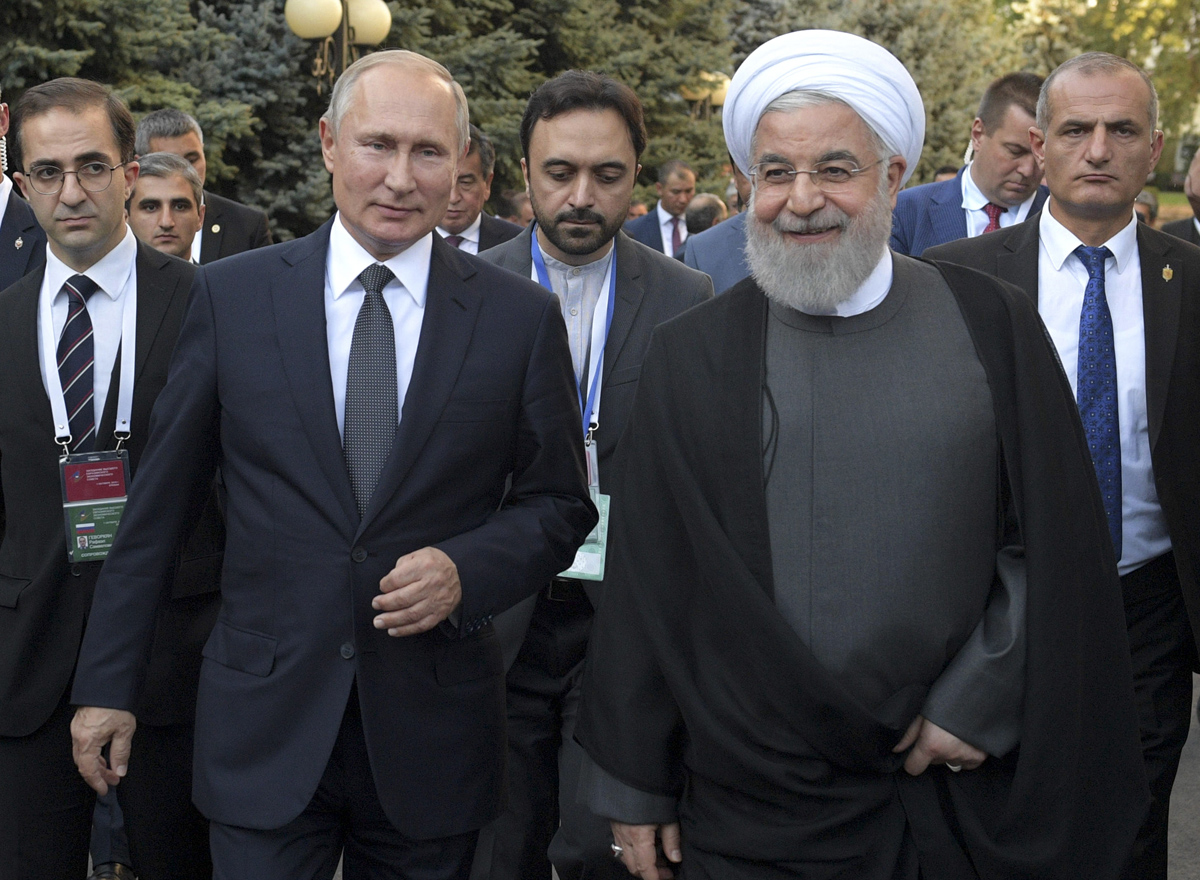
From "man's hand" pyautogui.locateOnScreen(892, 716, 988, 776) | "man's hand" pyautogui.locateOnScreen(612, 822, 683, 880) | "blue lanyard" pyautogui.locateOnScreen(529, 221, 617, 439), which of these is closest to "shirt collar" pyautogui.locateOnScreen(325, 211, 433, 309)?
"blue lanyard" pyautogui.locateOnScreen(529, 221, 617, 439)

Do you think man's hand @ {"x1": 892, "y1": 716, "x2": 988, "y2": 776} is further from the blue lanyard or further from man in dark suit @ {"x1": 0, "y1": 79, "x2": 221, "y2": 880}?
man in dark suit @ {"x1": 0, "y1": 79, "x2": 221, "y2": 880}

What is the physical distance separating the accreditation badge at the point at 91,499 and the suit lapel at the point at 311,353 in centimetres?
92

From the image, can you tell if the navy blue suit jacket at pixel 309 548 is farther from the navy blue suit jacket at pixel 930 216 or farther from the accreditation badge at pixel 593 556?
the navy blue suit jacket at pixel 930 216

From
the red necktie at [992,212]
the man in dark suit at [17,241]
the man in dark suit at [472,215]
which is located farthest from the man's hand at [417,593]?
the man in dark suit at [472,215]

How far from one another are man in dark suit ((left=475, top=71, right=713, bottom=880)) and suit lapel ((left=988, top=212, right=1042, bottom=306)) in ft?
2.96

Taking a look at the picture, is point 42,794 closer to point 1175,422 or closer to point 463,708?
point 463,708

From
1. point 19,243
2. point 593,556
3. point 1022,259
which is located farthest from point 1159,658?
point 19,243

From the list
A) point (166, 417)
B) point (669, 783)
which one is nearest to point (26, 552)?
point (166, 417)

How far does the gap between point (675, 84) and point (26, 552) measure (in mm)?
19739

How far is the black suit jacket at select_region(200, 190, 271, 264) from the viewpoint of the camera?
7672mm

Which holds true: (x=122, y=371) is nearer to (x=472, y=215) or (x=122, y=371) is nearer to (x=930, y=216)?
(x=930, y=216)

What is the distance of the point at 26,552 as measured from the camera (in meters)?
3.97

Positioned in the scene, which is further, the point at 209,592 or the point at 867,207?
the point at 209,592

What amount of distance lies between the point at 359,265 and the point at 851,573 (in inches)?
50.8
